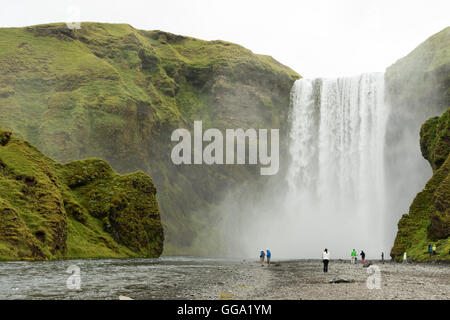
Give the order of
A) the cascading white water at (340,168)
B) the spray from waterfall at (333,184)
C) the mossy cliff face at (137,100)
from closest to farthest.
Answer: the spray from waterfall at (333,184), the cascading white water at (340,168), the mossy cliff face at (137,100)

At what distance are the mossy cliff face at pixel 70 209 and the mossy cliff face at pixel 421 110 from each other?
3774cm

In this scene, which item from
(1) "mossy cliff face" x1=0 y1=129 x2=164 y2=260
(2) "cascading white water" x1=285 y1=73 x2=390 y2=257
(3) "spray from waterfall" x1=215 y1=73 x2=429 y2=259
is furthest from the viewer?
(2) "cascading white water" x1=285 y1=73 x2=390 y2=257

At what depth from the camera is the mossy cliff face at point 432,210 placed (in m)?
46.7

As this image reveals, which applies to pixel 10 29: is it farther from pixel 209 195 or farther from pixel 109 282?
pixel 109 282

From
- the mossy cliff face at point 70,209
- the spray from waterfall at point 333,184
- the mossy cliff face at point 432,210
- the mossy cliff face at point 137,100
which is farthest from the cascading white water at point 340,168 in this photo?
the mossy cliff face at point 70,209

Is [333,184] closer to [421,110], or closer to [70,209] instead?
[421,110]

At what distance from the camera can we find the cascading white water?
85125 mm

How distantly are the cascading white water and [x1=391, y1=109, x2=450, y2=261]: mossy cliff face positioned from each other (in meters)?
25.4

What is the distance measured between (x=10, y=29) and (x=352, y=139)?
10146cm

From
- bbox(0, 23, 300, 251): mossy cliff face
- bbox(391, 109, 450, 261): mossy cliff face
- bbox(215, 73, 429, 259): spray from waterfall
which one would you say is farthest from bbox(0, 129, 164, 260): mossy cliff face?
bbox(391, 109, 450, 261): mossy cliff face

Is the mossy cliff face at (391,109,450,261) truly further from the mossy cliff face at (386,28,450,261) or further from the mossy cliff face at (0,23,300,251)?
the mossy cliff face at (0,23,300,251)

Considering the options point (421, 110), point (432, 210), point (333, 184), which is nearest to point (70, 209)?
point (432, 210)

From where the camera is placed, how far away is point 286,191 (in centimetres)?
10006

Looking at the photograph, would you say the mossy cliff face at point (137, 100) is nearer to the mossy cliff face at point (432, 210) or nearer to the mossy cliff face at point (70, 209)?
Answer: the mossy cliff face at point (70, 209)
